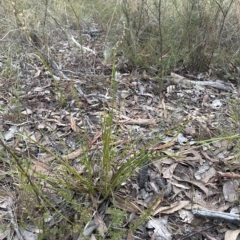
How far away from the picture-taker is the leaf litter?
1.43 m

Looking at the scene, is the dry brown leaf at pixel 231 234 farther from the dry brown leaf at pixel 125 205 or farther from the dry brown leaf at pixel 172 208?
the dry brown leaf at pixel 125 205

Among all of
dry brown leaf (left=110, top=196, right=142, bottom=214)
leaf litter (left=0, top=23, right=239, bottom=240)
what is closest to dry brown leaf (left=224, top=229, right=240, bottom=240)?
leaf litter (left=0, top=23, right=239, bottom=240)

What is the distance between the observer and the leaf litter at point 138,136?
1433 millimetres

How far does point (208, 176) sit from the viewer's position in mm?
1671

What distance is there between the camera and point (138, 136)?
6.17 ft

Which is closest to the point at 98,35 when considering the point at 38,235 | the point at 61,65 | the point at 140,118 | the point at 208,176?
the point at 61,65

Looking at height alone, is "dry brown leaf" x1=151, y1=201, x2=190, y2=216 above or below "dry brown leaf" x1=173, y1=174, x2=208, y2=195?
below

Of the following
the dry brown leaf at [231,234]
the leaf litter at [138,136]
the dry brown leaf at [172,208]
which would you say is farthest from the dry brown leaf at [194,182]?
the dry brown leaf at [231,234]

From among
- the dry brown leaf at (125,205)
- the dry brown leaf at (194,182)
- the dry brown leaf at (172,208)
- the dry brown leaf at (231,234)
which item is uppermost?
the dry brown leaf at (194,182)

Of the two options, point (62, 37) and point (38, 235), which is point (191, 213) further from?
point (62, 37)

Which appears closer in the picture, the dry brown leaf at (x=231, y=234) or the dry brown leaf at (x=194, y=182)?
the dry brown leaf at (x=231, y=234)

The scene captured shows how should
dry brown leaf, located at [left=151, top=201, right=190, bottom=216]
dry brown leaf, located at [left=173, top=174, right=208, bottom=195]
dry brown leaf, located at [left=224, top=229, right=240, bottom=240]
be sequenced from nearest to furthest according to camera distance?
dry brown leaf, located at [left=224, top=229, right=240, bottom=240], dry brown leaf, located at [left=151, top=201, right=190, bottom=216], dry brown leaf, located at [left=173, top=174, right=208, bottom=195]

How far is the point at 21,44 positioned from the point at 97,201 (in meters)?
1.62

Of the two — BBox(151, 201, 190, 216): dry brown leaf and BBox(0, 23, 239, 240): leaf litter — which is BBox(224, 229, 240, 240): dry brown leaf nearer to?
BBox(0, 23, 239, 240): leaf litter
